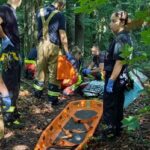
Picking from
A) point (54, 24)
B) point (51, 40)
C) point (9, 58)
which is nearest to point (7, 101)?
point (9, 58)

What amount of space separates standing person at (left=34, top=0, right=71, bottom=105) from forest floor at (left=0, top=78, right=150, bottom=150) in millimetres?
469

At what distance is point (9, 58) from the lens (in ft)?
21.5

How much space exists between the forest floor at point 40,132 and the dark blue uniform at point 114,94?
0.98 ft

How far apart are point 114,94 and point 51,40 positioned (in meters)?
2.87

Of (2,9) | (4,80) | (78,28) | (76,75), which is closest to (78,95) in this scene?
(76,75)

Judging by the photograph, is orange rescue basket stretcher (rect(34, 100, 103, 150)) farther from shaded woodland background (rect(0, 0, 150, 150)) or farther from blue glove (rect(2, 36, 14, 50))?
blue glove (rect(2, 36, 14, 50))

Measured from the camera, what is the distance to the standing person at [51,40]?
27.1 feet

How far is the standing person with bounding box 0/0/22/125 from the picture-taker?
642 centimetres

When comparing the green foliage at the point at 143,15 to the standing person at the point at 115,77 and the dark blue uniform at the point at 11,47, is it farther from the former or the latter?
the dark blue uniform at the point at 11,47

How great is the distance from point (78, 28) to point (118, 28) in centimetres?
865

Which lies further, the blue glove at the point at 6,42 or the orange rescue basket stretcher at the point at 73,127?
the blue glove at the point at 6,42

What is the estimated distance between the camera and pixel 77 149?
550cm

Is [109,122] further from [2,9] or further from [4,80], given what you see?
[2,9]

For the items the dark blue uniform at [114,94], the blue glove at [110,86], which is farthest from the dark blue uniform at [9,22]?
the blue glove at [110,86]
